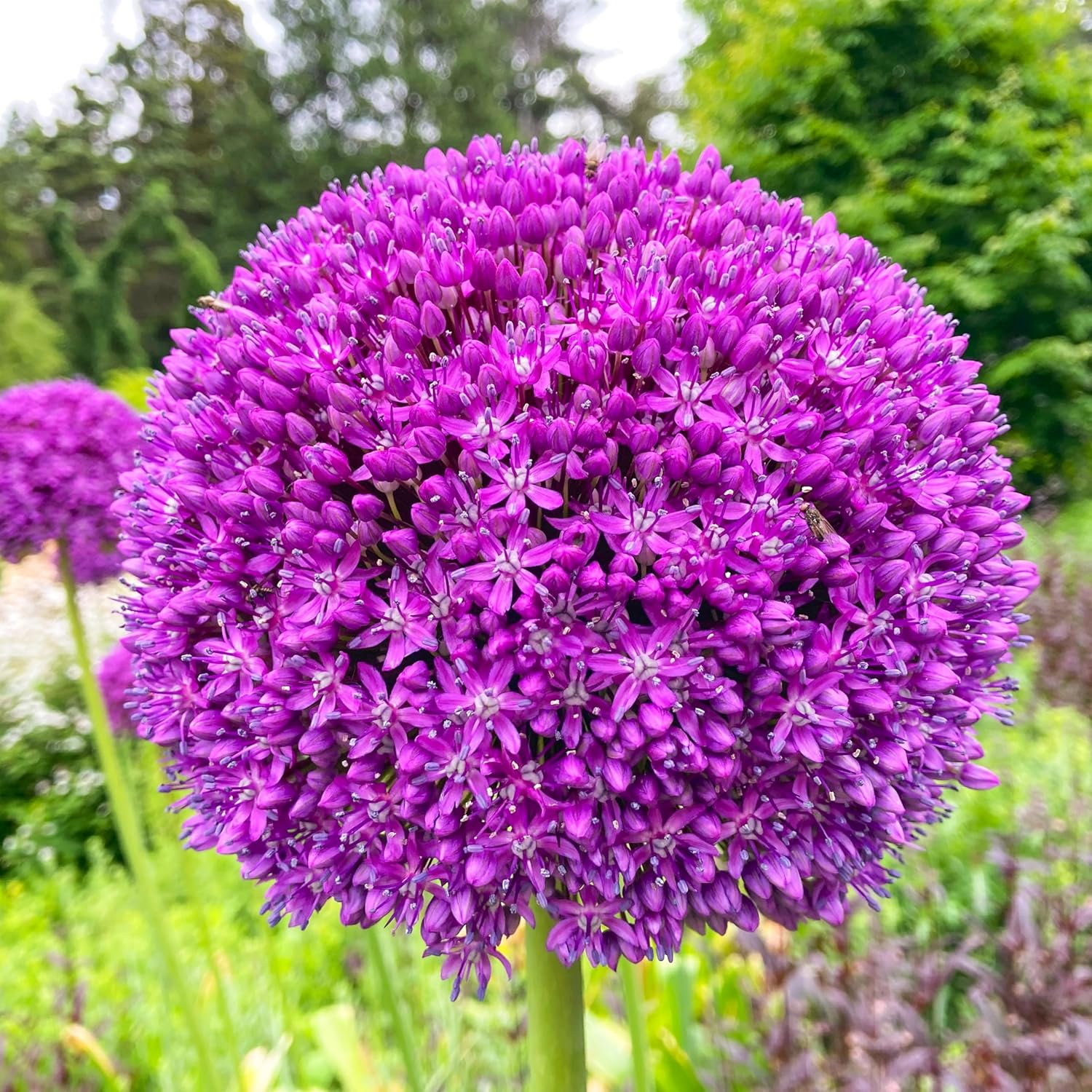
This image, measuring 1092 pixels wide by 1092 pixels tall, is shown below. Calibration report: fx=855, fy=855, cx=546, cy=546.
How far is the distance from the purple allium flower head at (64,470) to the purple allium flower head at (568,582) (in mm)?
1382

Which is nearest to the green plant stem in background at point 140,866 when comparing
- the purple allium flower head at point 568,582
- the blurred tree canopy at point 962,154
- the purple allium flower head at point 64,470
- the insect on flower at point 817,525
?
the purple allium flower head at point 64,470

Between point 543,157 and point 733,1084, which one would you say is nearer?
point 543,157

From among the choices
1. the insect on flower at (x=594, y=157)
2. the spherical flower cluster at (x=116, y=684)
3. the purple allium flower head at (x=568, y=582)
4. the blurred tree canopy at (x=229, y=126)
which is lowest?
the spherical flower cluster at (x=116, y=684)

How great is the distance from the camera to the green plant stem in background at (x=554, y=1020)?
129 centimetres

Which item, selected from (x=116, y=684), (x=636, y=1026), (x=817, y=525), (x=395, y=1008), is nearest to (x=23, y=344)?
(x=116, y=684)

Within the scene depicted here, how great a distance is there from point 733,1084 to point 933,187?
11.2 m

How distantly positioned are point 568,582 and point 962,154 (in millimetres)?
12350

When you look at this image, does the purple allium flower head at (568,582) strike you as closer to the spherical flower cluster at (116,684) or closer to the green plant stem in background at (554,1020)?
the green plant stem in background at (554,1020)

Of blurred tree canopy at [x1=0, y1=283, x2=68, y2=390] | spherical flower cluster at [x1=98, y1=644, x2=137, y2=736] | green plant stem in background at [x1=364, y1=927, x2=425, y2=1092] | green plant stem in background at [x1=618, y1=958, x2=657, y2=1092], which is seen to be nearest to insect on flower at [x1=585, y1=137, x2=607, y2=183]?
green plant stem in background at [x1=618, y1=958, x2=657, y2=1092]

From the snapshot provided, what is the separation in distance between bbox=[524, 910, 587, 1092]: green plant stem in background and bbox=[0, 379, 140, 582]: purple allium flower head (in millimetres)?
1847

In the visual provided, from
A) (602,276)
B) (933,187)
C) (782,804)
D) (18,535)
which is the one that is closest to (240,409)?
(602,276)

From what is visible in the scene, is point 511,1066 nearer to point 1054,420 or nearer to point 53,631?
point 53,631

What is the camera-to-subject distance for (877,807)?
3.81 ft

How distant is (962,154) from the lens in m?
11.0
